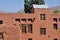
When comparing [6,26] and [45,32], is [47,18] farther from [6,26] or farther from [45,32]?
[6,26]

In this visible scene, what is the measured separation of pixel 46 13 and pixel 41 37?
19.5ft

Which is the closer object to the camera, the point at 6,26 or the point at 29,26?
the point at 6,26

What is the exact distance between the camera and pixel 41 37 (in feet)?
206

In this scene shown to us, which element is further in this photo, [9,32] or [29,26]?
[29,26]

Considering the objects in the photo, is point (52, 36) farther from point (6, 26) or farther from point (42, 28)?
point (6, 26)

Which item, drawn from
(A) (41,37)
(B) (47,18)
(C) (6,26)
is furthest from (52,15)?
(C) (6,26)

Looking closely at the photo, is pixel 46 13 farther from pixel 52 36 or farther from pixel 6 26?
pixel 6 26

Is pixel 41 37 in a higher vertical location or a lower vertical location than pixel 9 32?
lower

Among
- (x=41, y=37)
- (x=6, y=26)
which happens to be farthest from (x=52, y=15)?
(x=6, y=26)

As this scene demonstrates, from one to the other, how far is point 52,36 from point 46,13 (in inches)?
228

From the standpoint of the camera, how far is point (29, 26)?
62.9 metres

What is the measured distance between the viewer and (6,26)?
44.4m

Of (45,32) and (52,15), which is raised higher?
(52,15)

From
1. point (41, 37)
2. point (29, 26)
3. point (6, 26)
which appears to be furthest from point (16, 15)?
point (6, 26)
